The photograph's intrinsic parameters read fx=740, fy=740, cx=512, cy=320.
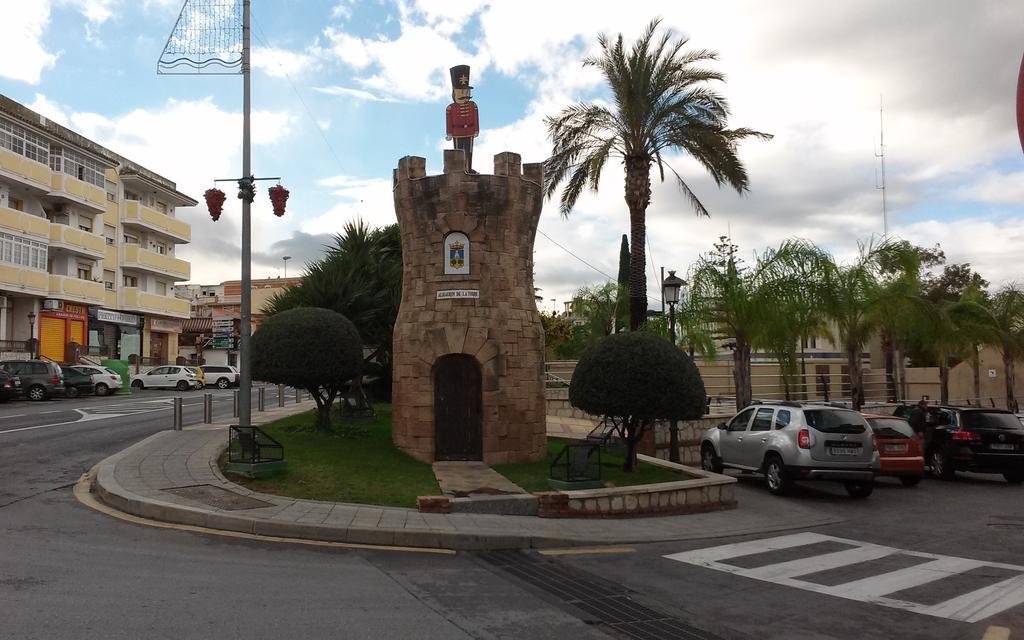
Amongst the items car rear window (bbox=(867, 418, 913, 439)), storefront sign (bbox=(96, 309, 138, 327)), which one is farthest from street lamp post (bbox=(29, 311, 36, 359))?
car rear window (bbox=(867, 418, 913, 439))

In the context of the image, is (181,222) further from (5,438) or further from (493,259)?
(493,259)

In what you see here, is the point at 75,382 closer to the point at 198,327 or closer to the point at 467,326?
the point at 467,326

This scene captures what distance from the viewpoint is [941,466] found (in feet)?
52.2

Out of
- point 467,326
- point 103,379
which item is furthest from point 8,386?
point 467,326

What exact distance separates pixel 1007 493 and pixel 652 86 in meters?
11.9

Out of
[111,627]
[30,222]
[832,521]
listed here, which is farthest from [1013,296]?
[30,222]

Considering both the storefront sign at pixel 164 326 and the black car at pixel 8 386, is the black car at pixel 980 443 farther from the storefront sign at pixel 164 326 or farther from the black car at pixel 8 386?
the storefront sign at pixel 164 326

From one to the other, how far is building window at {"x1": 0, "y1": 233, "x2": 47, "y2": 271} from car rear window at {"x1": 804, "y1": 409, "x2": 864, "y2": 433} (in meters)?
38.6

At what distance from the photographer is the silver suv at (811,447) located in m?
12.6

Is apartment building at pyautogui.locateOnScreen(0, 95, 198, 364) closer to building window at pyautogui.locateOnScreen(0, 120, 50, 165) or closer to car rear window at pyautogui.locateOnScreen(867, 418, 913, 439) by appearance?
building window at pyautogui.locateOnScreen(0, 120, 50, 165)

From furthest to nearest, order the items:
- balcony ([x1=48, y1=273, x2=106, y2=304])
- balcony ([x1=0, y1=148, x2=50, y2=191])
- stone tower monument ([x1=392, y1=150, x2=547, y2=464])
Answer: balcony ([x1=48, y1=273, x2=106, y2=304]) < balcony ([x1=0, y1=148, x2=50, y2=191]) < stone tower monument ([x1=392, y1=150, x2=547, y2=464])

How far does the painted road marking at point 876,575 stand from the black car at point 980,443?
732 centimetres

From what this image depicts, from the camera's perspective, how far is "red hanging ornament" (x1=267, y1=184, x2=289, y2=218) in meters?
13.9

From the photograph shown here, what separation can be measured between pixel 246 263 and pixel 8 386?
2029 cm
